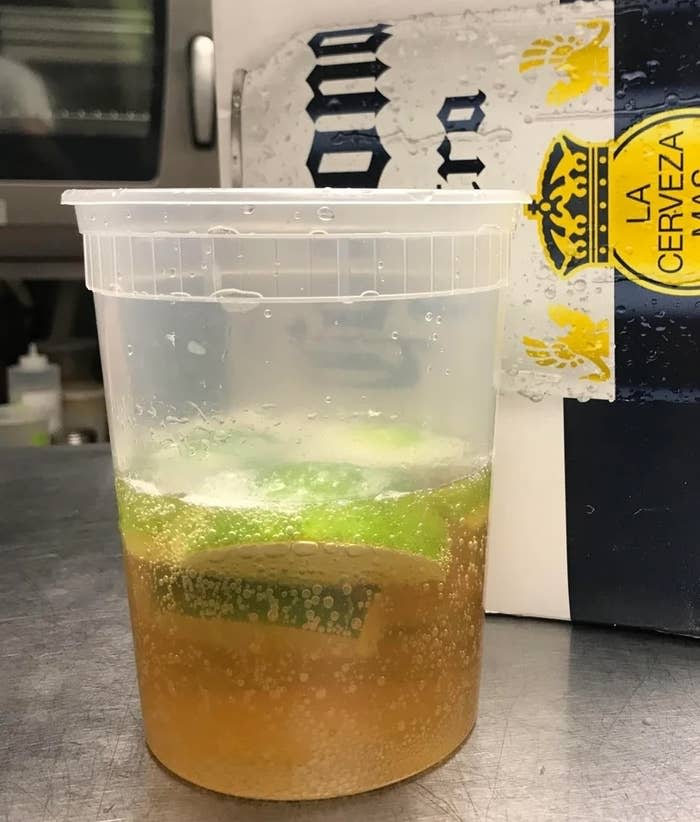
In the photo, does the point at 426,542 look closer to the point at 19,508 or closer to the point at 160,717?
the point at 160,717

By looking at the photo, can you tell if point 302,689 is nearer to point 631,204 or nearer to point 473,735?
point 473,735

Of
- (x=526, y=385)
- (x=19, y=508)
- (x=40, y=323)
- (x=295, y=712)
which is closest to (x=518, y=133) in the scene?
(x=526, y=385)

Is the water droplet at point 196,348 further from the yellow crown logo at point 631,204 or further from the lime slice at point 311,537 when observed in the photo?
the yellow crown logo at point 631,204

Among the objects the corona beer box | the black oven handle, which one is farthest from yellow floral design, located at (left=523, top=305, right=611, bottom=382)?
the black oven handle

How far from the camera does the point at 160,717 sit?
1.71 feet

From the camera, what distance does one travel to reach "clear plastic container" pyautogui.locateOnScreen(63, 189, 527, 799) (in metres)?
0.45

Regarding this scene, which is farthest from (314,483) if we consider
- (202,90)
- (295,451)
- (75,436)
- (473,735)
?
(75,436)

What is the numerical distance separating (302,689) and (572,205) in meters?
0.36

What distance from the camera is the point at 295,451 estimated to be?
468mm

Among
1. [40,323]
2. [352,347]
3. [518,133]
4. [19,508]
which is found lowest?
[19,508]

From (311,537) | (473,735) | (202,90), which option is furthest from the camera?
(202,90)

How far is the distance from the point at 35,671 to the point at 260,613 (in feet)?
0.90

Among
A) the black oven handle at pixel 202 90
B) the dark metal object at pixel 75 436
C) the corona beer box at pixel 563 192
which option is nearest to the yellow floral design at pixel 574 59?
the corona beer box at pixel 563 192

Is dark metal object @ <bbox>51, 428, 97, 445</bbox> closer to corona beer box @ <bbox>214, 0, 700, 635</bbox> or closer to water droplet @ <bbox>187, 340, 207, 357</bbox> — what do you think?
corona beer box @ <bbox>214, 0, 700, 635</bbox>
